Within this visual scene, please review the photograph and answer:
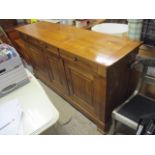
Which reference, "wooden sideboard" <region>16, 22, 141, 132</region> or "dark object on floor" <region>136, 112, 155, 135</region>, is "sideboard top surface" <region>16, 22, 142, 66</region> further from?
"dark object on floor" <region>136, 112, 155, 135</region>

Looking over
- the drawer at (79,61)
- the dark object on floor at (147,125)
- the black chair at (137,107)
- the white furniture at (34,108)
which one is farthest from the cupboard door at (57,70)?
the dark object on floor at (147,125)

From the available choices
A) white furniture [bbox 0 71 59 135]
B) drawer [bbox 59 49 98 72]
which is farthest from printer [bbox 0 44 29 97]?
drawer [bbox 59 49 98 72]

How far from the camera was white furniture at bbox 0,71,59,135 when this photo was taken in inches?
28.5

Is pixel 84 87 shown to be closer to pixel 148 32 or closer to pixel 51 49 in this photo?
pixel 51 49

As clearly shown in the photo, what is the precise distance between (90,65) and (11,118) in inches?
24.1

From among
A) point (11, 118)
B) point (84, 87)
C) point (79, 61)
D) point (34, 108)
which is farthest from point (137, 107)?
point (11, 118)

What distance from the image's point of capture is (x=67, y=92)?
5.59ft

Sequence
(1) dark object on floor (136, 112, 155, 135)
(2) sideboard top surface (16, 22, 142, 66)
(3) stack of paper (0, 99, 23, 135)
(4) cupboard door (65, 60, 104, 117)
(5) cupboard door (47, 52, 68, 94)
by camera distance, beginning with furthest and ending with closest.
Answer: (5) cupboard door (47, 52, 68, 94) < (4) cupboard door (65, 60, 104, 117) < (2) sideboard top surface (16, 22, 142, 66) < (1) dark object on floor (136, 112, 155, 135) < (3) stack of paper (0, 99, 23, 135)

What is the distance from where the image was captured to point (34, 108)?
2.72ft

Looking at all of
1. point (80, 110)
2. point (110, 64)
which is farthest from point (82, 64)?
point (80, 110)

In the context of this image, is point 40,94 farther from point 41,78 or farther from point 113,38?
point 41,78

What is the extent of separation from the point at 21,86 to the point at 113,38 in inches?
33.4
